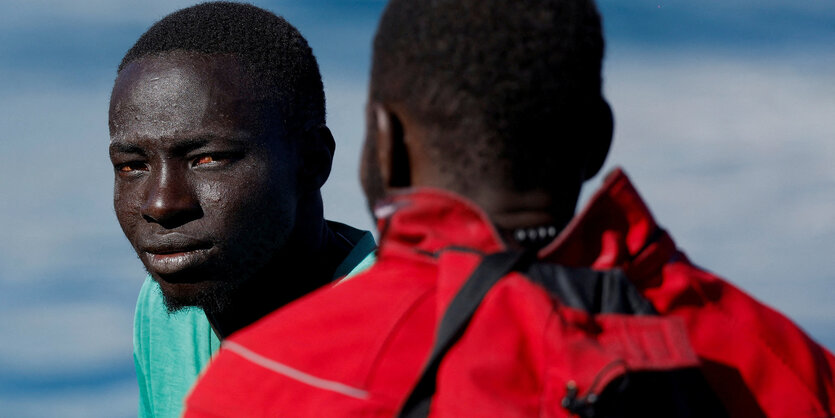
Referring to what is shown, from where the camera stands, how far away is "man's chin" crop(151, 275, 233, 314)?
4184 mm

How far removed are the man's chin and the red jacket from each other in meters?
2.09

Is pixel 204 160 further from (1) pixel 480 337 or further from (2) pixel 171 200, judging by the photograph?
(1) pixel 480 337

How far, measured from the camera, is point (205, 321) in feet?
15.5

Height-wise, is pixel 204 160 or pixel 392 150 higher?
pixel 392 150

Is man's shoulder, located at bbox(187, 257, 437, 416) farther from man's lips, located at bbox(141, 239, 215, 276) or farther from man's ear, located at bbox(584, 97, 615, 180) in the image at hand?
man's lips, located at bbox(141, 239, 215, 276)

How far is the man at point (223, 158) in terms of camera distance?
405cm

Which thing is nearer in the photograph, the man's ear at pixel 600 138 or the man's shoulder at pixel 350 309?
the man's shoulder at pixel 350 309

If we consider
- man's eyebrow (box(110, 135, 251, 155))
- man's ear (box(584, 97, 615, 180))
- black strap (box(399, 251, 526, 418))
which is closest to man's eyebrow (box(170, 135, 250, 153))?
man's eyebrow (box(110, 135, 251, 155))

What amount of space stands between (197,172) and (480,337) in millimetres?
2317

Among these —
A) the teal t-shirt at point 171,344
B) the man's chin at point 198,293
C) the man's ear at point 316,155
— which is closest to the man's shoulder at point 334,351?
the man's chin at point 198,293

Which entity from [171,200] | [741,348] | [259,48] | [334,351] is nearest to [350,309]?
[334,351]

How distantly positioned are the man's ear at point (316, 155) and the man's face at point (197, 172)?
141mm

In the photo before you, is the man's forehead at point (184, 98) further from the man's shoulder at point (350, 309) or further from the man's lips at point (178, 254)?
the man's shoulder at point (350, 309)

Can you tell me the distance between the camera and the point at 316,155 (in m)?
4.40
